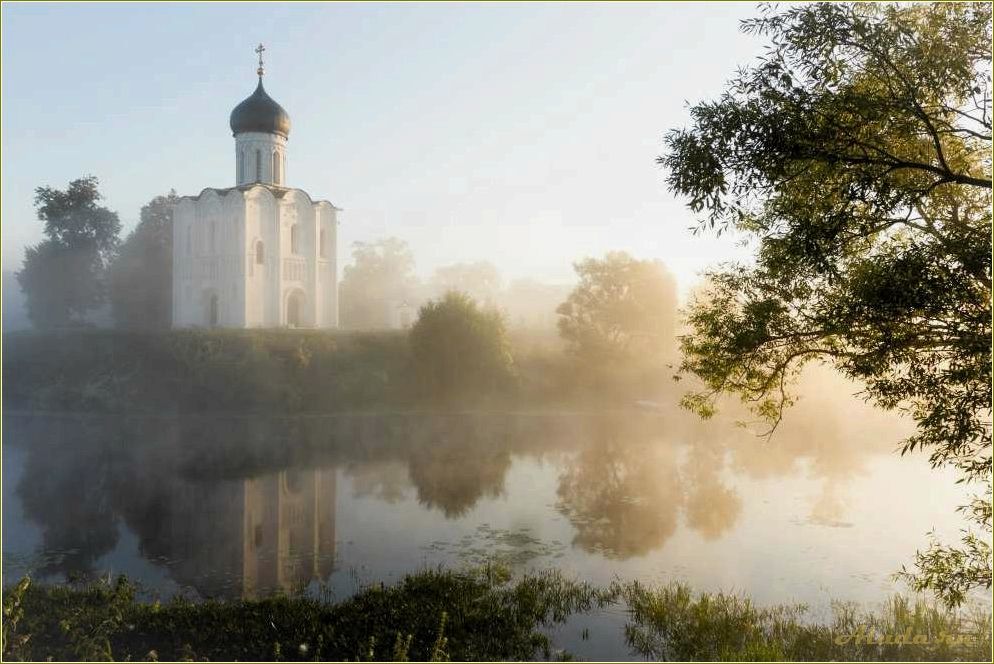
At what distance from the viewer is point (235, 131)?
124 ft

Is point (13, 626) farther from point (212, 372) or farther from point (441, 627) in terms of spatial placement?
point (212, 372)

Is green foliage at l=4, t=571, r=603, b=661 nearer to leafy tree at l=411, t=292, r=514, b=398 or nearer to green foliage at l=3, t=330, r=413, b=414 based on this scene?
green foliage at l=3, t=330, r=413, b=414

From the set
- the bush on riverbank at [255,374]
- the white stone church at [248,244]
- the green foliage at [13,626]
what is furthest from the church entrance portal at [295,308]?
the green foliage at [13,626]

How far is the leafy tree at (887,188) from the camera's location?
684 centimetres

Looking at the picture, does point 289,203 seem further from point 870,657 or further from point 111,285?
point 870,657

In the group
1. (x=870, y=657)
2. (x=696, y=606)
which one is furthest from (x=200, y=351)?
(x=870, y=657)

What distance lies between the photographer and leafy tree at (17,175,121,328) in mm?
39750

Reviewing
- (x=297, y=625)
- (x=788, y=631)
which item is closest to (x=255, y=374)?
(x=297, y=625)

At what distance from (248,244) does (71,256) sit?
10393 millimetres

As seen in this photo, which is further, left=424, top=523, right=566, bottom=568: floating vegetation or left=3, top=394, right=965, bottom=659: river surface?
left=424, top=523, right=566, bottom=568: floating vegetation

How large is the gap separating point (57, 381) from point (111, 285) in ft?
28.0

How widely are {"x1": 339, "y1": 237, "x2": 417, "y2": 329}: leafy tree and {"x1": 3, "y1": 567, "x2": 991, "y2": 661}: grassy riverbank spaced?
4184cm

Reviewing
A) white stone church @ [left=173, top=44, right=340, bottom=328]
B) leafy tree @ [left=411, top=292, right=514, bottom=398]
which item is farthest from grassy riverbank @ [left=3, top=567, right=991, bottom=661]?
white stone church @ [left=173, top=44, right=340, bottom=328]

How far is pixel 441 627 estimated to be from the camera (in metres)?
7.82
